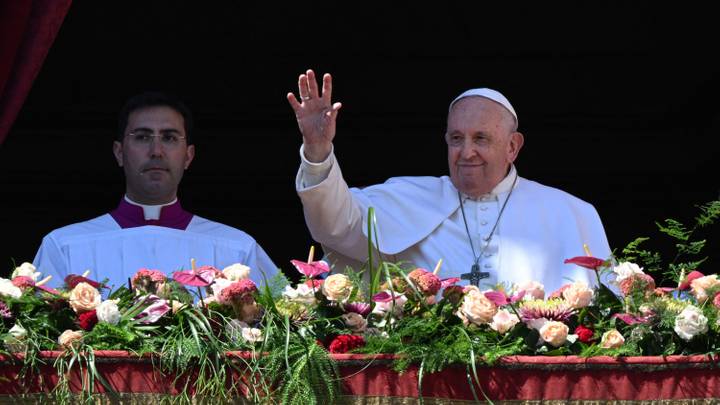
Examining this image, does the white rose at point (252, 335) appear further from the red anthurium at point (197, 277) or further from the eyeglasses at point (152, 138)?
the eyeglasses at point (152, 138)

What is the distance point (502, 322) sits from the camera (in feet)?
12.3

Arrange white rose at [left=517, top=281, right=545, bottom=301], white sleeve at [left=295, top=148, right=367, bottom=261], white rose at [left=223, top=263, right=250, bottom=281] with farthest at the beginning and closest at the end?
white sleeve at [left=295, top=148, right=367, bottom=261] < white rose at [left=517, top=281, right=545, bottom=301] < white rose at [left=223, top=263, right=250, bottom=281]

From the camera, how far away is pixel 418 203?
5555mm

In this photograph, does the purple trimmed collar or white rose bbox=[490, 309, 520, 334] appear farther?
the purple trimmed collar

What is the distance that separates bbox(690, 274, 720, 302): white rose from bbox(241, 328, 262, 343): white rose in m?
1.11

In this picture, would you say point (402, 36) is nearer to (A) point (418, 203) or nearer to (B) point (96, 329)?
(A) point (418, 203)

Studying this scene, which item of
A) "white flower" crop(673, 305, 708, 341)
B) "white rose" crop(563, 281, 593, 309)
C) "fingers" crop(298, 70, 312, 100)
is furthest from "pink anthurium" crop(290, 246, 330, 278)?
"fingers" crop(298, 70, 312, 100)

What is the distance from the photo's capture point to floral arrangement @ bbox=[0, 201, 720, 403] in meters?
3.63

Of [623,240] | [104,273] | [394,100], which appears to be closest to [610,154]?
[623,240]

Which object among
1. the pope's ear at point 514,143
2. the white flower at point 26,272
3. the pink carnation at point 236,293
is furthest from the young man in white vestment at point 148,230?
the pink carnation at point 236,293

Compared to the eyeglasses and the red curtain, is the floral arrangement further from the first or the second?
the eyeglasses

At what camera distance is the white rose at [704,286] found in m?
3.90

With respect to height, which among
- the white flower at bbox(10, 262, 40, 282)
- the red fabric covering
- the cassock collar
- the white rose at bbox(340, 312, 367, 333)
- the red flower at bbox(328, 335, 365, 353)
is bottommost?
the red fabric covering

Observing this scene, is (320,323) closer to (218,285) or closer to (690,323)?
(218,285)
